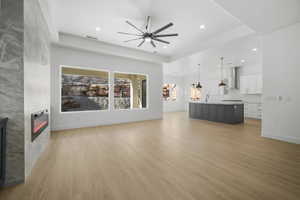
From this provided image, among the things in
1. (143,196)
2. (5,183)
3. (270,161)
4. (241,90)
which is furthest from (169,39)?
(241,90)

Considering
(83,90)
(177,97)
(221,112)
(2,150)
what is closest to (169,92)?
(177,97)

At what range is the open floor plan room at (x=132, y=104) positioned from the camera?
1674mm

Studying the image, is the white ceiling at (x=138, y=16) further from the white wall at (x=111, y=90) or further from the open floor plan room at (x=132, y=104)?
the white wall at (x=111, y=90)

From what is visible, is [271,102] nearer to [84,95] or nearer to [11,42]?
[11,42]

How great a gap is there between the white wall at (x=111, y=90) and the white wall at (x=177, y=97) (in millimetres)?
3632

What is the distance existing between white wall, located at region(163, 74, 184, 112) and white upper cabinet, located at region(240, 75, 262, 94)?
4.68 m

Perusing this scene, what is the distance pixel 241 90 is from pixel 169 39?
20.0 feet

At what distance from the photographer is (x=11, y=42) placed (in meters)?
1.69

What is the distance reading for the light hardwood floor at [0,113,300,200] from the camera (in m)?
1.53

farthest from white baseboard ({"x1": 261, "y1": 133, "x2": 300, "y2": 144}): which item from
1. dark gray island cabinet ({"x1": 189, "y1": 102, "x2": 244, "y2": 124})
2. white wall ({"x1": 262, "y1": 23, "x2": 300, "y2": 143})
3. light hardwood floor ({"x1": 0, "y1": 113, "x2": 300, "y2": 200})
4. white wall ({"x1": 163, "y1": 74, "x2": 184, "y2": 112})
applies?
white wall ({"x1": 163, "y1": 74, "x2": 184, "y2": 112})

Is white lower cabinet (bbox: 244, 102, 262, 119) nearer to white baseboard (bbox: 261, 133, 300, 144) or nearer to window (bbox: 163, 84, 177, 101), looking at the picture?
white baseboard (bbox: 261, 133, 300, 144)

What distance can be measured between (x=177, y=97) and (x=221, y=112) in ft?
18.3

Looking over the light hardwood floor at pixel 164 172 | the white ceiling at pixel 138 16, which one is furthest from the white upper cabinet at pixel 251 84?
the light hardwood floor at pixel 164 172

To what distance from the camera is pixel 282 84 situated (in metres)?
3.40
